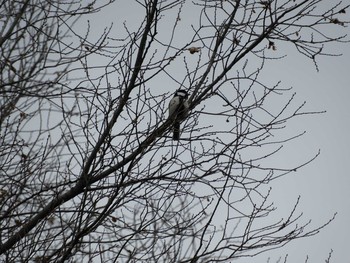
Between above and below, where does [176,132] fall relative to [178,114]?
below

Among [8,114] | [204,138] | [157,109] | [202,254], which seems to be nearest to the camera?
[202,254]

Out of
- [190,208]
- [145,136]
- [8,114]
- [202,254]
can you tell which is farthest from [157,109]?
[8,114]

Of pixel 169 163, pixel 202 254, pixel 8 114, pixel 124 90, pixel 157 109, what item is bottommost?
pixel 202 254

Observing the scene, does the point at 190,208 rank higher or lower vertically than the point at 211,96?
lower

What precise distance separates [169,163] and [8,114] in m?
1.61

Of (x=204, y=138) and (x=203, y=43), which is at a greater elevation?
(x=203, y=43)

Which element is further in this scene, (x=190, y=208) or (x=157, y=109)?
(x=190, y=208)

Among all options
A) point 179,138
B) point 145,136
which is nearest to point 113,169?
point 145,136

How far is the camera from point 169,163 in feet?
11.7

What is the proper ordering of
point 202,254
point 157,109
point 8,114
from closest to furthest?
point 202,254 < point 157,109 < point 8,114

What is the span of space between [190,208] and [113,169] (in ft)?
2.35

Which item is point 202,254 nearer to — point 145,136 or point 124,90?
point 145,136

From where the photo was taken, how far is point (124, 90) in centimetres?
350

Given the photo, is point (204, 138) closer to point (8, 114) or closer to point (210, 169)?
point (210, 169)
